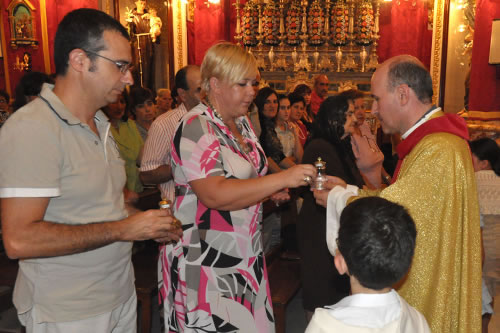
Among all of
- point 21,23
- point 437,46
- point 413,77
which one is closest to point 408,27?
point 437,46

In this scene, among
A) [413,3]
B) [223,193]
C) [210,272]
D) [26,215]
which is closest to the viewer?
[26,215]

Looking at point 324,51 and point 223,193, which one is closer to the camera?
point 223,193

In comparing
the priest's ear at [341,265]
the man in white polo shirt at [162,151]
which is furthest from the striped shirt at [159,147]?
the priest's ear at [341,265]

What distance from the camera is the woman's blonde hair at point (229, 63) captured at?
1895 mm

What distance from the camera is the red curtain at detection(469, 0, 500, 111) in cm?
700

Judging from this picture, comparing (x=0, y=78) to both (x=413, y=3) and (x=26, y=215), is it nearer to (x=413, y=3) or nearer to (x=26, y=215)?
(x=26, y=215)

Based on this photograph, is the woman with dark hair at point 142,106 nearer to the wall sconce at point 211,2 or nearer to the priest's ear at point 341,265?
the priest's ear at point 341,265

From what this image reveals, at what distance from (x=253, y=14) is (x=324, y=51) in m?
2.24

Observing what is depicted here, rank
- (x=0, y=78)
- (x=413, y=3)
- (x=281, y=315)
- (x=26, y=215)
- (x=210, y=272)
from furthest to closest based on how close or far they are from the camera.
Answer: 1. (x=413, y=3)
2. (x=0, y=78)
3. (x=281, y=315)
4. (x=210, y=272)
5. (x=26, y=215)

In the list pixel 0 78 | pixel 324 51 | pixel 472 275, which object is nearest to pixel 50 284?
pixel 472 275

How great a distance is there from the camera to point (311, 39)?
37.8 ft

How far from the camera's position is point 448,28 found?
10.7m

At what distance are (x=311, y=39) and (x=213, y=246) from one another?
10.5 m

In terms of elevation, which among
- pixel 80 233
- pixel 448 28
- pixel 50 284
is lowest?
pixel 50 284
